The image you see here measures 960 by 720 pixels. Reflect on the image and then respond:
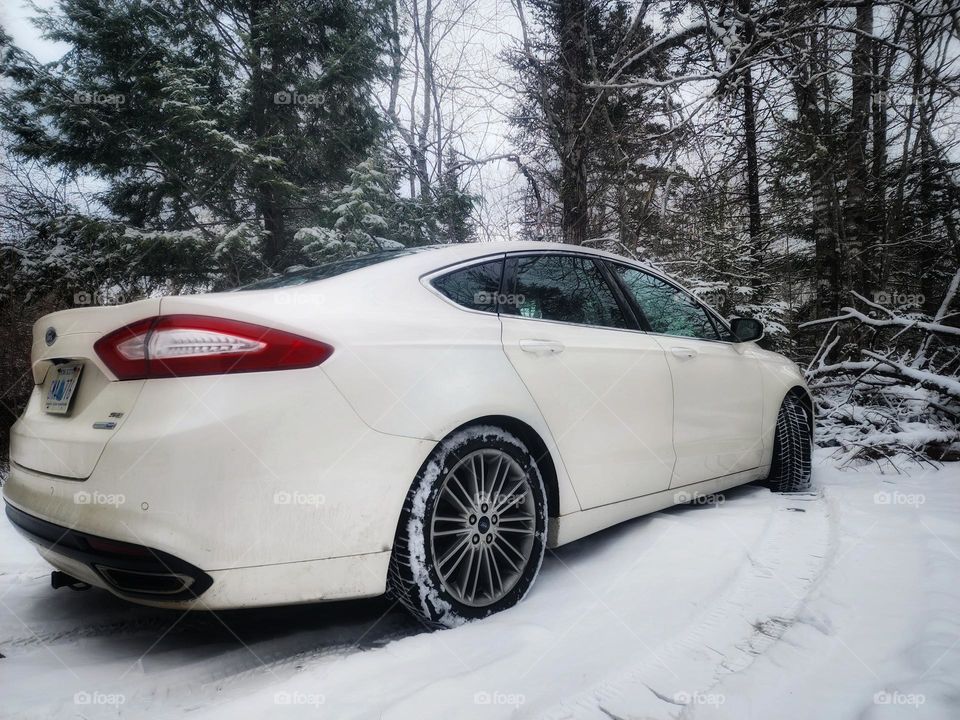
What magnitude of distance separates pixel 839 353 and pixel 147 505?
8.49 metres

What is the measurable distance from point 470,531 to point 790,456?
8.98 ft

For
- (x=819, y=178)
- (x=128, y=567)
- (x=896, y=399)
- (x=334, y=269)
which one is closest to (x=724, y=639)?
(x=128, y=567)

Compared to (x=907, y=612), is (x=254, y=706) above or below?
above

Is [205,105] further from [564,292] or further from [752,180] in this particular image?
[564,292]

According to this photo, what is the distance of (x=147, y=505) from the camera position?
1.53 meters

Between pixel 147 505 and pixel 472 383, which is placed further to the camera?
pixel 472 383

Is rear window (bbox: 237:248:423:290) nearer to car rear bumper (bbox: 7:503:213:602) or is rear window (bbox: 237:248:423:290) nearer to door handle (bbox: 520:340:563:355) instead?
door handle (bbox: 520:340:563:355)

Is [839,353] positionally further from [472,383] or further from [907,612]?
[472,383]

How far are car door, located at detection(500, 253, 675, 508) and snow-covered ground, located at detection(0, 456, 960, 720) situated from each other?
0.40 m

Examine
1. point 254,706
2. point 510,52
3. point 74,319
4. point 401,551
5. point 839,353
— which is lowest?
point 839,353

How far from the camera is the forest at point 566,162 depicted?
557 cm

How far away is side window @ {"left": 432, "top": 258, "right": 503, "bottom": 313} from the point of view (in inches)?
86.6

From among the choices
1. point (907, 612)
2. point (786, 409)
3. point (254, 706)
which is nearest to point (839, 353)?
point (786, 409)

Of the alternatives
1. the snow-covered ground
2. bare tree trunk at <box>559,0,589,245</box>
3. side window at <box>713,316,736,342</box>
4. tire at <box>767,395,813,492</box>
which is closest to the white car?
the snow-covered ground
